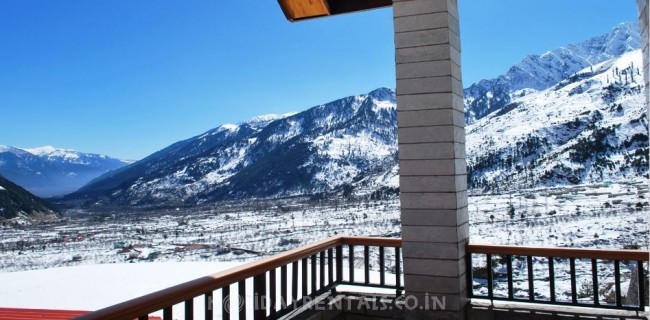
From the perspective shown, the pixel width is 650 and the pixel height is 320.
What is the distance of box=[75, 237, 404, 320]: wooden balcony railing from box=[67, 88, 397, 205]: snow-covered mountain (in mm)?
85991

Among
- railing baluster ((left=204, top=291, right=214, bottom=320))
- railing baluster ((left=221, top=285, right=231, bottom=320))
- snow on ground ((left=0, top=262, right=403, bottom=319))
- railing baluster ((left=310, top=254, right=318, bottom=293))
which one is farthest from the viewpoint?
snow on ground ((left=0, top=262, right=403, bottom=319))

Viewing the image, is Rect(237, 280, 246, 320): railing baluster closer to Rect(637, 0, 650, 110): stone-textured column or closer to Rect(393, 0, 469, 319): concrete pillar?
Rect(393, 0, 469, 319): concrete pillar

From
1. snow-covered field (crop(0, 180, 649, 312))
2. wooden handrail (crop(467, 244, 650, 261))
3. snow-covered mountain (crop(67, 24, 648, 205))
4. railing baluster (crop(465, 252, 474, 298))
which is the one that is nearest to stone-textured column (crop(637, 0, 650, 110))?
wooden handrail (crop(467, 244, 650, 261))

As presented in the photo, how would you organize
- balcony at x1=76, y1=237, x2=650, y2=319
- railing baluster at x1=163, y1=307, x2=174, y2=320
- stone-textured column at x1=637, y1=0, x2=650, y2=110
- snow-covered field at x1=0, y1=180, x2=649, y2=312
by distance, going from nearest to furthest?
1. stone-textured column at x1=637, y1=0, x2=650, y2=110
2. railing baluster at x1=163, y1=307, x2=174, y2=320
3. balcony at x1=76, y1=237, x2=650, y2=319
4. snow-covered field at x1=0, y1=180, x2=649, y2=312

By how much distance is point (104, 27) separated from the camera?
67500 mm

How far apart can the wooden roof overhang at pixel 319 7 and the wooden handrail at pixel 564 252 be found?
7.61 feet

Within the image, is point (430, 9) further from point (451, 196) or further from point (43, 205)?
point (43, 205)

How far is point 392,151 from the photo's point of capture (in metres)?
146

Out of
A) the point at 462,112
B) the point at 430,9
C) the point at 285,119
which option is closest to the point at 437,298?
the point at 462,112

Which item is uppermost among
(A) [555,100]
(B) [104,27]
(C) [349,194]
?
(B) [104,27]

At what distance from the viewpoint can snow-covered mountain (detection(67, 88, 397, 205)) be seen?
4656 inches

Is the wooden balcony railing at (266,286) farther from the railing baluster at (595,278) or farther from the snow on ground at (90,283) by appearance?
the snow on ground at (90,283)

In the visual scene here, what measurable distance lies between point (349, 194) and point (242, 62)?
34.6 metres

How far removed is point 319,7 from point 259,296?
2689mm
